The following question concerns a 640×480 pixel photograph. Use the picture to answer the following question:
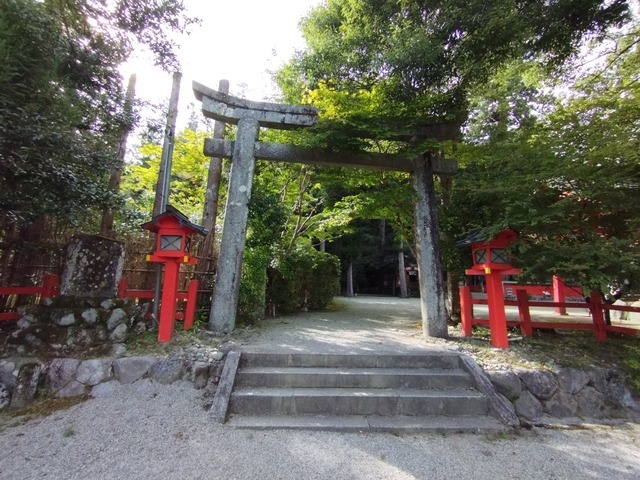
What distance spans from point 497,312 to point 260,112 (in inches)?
223

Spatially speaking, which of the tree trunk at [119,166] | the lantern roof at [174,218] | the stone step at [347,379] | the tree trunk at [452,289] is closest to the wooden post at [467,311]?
the tree trunk at [452,289]

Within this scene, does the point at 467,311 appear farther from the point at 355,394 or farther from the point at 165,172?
the point at 165,172

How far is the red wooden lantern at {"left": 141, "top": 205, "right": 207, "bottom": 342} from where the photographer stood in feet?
15.3

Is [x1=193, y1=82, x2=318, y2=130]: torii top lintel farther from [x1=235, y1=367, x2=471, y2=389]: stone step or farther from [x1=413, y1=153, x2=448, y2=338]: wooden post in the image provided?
[x1=235, y1=367, x2=471, y2=389]: stone step

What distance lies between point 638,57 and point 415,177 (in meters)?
4.60

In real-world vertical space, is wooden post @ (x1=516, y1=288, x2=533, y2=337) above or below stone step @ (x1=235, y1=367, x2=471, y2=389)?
above

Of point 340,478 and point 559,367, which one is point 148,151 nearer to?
point 340,478

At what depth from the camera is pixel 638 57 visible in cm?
581

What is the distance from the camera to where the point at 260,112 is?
20.3 ft

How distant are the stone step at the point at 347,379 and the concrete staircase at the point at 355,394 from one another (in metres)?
0.01

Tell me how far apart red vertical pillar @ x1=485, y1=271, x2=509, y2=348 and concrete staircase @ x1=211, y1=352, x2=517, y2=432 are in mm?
1106

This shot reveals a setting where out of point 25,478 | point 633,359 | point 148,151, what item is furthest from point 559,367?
point 148,151

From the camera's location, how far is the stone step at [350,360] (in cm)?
434

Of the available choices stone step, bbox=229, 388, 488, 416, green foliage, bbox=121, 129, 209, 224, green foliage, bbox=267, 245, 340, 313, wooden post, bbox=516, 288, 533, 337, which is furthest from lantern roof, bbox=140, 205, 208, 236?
wooden post, bbox=516, 288, 533, 337
